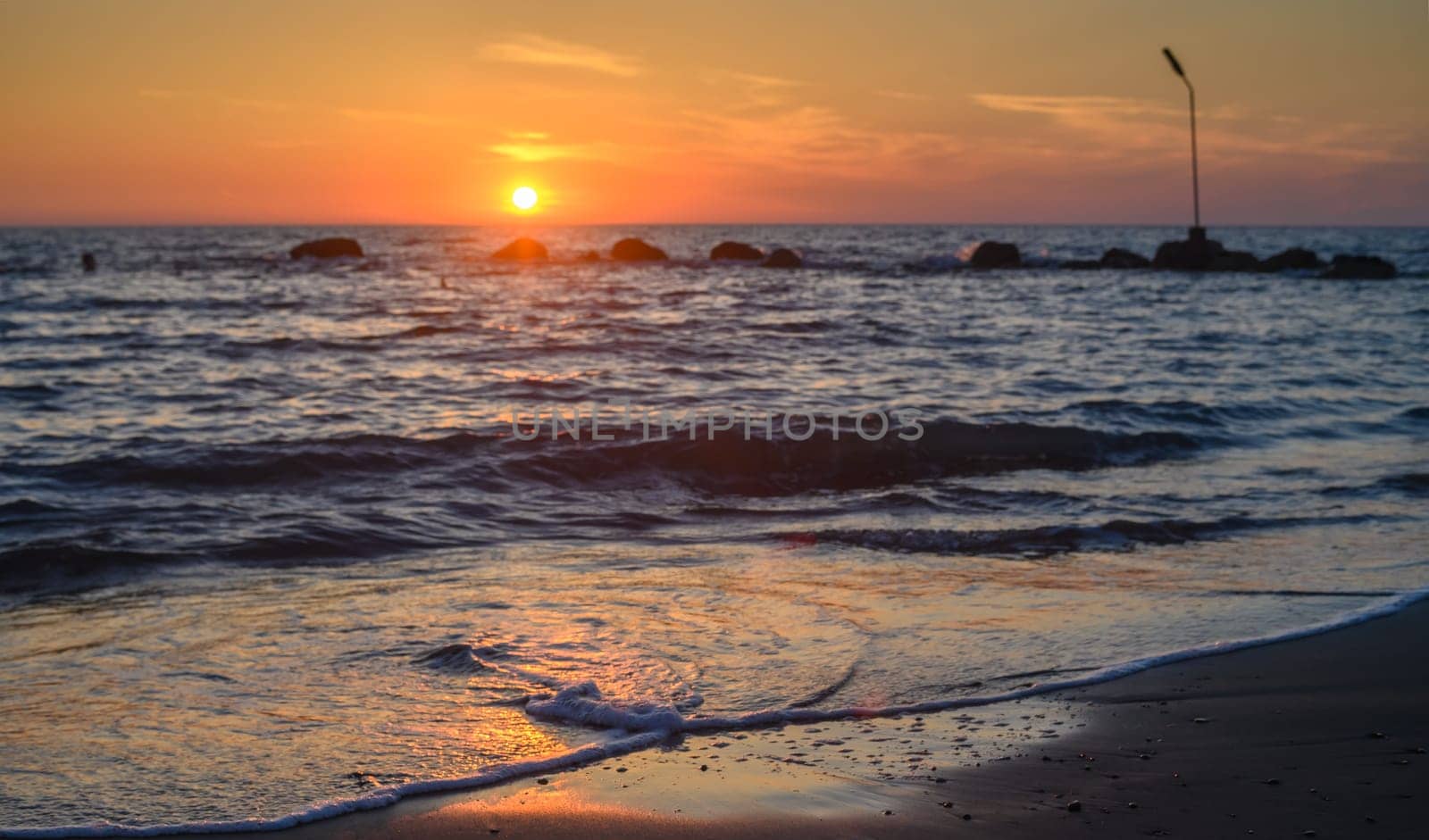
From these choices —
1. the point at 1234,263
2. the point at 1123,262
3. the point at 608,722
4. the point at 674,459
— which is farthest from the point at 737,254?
the point at 608,722

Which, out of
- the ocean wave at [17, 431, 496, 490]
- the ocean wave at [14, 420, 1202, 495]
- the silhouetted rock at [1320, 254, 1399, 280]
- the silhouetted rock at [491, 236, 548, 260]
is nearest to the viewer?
the ocean wave at [17, 431, 496, 490]

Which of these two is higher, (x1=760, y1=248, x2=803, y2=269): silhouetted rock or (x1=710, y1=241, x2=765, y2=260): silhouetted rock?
(x1=710, y1=241, x2=765, y2=260): silhouetted rock

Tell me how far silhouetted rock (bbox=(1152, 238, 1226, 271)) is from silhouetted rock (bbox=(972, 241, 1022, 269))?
611cm

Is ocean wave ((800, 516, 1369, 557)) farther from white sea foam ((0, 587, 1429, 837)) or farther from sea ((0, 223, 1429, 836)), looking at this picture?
white sea foam ((0, 587, 1429, 837))

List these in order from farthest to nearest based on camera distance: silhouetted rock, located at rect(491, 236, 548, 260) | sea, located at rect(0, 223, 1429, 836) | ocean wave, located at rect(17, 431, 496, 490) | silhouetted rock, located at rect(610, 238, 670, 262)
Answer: silhouetted rock, located at rect(491, 236, 548, 260) → silhouetted rock, located at rect(610, 238, 670, 262) → ocean wave, located at rect(17, 431, 496, 490) → sea, located at rect(0, 223, 1429, 836)

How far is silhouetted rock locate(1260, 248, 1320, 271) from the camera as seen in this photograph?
4456 centimetres

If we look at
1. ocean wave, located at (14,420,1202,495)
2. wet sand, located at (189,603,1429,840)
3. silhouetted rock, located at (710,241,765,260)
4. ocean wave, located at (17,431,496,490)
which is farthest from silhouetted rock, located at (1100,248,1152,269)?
wet sand, located at (189,603,1429,840)

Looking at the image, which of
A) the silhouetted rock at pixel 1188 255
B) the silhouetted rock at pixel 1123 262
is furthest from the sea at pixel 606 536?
the silhouetted rock at pixel 1123 262

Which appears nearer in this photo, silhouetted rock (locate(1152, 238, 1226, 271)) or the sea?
the sea

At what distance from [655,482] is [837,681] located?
5.85 meters

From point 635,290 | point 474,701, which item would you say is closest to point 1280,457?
point 474,701

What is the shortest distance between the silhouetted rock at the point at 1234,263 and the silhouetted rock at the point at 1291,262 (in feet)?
1.14

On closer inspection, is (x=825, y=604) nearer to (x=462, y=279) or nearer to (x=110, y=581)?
(x=110, y=581)

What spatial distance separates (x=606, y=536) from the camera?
8547mm
